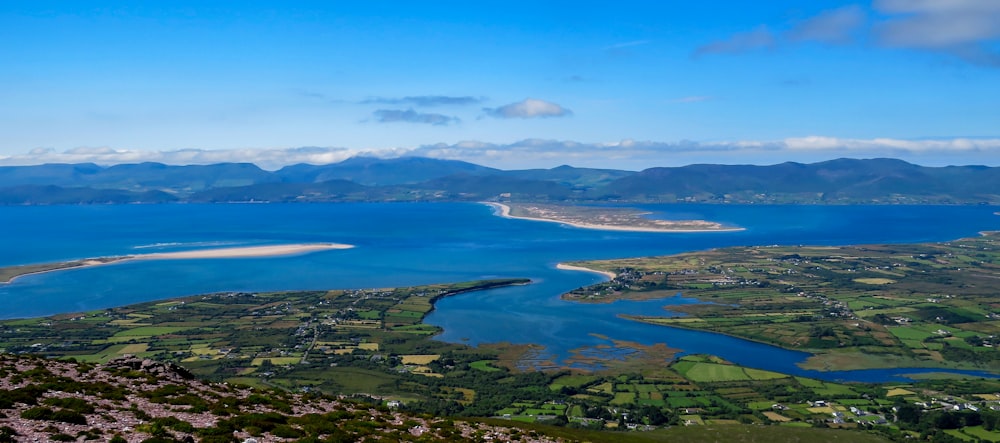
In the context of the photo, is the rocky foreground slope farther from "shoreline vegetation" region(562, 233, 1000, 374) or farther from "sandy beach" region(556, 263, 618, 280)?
"sandy beach" region(556, 263, 618, 280)

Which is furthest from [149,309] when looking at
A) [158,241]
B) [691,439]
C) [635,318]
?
[158,241]

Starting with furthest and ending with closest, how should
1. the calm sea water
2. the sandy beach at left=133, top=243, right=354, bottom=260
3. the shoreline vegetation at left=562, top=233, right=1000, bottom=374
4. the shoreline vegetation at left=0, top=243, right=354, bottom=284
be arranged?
the sandy beach at left=133, top=243, right=354, bottom=260
the shoreline vegetation at left=0, top=243, right=354, bottom=284
the calm sea water
the shoreline vegetation at left=562, top=233, right=1000, bottom=374

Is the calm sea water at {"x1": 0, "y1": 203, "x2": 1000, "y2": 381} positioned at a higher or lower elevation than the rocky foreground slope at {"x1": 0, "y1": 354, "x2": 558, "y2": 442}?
lower

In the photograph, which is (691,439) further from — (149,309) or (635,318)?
(149,309)

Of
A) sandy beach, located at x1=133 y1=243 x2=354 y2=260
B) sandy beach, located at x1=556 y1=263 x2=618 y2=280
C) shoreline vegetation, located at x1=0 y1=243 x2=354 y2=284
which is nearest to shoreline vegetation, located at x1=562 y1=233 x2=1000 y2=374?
sandy beach, located at x1=556 y1=263 x2=618 y2=280

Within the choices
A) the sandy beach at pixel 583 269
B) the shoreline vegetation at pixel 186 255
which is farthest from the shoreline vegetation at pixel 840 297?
the shoreline vegetation at pixel 186 255
